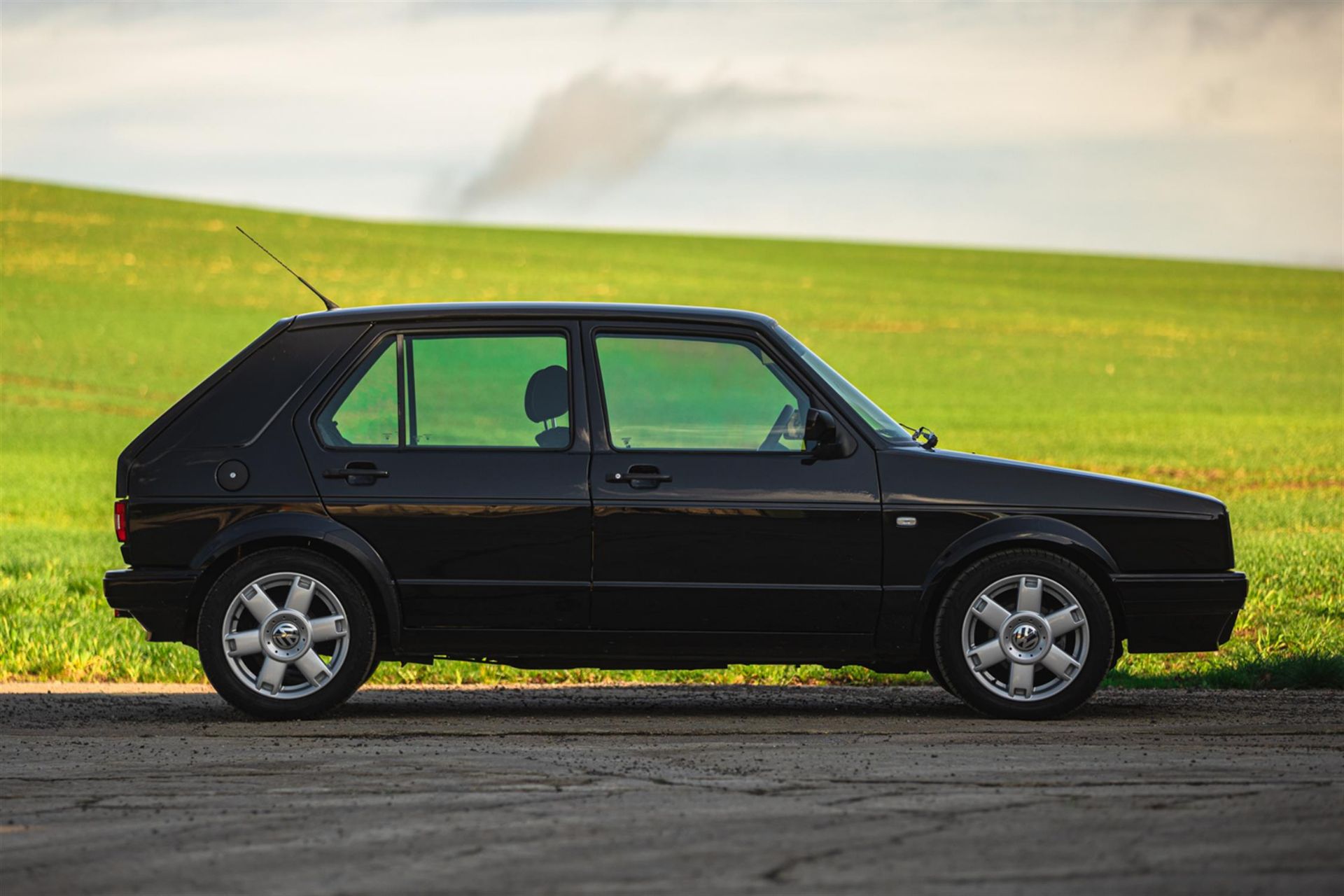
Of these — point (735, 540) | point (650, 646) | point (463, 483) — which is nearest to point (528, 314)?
point (463, 483)

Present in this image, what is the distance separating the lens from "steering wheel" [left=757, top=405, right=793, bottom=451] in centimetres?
821

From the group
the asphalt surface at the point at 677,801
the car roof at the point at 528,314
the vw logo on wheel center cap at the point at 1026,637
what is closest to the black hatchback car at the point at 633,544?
the vw logo on wheel center cap at the point at 1026,637

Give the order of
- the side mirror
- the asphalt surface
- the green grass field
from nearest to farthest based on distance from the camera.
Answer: the asphalt surface → the side mirror → the green grass field

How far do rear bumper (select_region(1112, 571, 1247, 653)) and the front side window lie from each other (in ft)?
5.31

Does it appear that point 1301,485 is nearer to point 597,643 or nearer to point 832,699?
point 832,699

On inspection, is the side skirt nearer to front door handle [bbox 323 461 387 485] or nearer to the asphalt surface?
the asphalt surface

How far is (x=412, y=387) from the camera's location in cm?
838

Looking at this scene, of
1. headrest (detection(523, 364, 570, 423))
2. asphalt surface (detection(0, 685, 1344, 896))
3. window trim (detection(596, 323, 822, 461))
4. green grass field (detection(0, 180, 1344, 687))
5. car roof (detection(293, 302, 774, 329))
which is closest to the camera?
asphalt surface (detection(0, 685, 1344, 896))

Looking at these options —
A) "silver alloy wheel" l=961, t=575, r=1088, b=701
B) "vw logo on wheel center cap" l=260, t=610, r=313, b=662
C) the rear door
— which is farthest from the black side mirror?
"vw logo on wheel center cap" l=260, t=610, r=313, b=662

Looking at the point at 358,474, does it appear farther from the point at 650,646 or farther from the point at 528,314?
the point at 650,646

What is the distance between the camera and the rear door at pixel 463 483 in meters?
8.12

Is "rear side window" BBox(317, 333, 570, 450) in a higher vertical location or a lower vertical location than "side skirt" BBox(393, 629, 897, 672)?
higher

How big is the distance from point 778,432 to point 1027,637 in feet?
4.61

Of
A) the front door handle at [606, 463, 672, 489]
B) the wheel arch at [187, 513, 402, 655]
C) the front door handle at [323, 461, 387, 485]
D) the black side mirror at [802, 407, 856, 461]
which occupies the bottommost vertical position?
the wheel arch at [187, 513, 402, 655]
